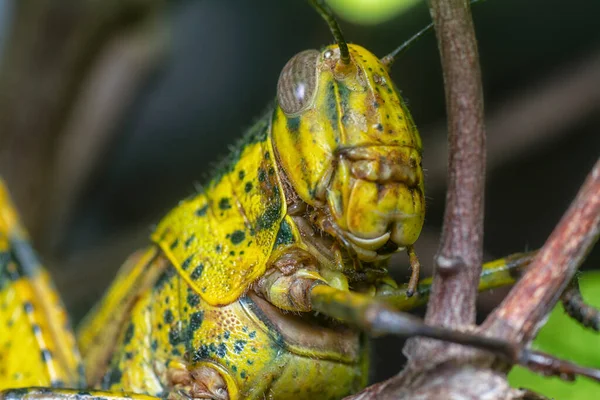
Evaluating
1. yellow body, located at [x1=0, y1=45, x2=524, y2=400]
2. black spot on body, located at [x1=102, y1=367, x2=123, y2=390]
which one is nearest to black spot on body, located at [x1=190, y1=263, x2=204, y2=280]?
yellow body, located at [x1=0, y1=45, x2=524, y2=400]

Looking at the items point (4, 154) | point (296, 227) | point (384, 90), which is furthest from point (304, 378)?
point (4, 154)

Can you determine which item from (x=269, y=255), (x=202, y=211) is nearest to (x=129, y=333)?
(x=202, y=211)

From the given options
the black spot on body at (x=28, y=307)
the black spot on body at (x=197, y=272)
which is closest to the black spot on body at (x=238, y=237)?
the black spot on body at (x=197, y=272)

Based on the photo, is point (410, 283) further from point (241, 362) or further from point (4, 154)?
point (4, 154)

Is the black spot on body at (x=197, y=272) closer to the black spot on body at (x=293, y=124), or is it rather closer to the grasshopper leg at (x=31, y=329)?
the black spot on body at (x=293, y=124)

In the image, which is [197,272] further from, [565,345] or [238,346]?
[565,345]
